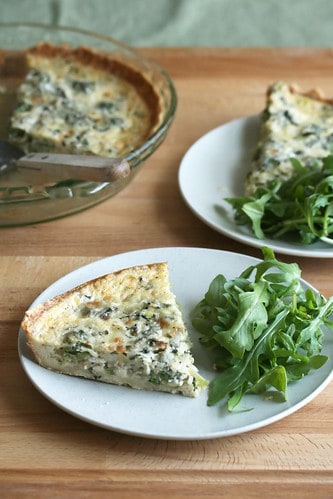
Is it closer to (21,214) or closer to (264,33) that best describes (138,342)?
(21,214)

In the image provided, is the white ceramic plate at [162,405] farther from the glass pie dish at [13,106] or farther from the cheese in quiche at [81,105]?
the cheese in quiche at [81,105]

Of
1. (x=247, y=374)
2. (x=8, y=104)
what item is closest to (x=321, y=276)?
(x=247, y=374)

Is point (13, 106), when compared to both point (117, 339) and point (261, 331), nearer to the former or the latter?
point (117, 339)

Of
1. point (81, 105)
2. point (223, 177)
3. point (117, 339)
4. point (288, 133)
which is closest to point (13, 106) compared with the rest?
point (81, 105)

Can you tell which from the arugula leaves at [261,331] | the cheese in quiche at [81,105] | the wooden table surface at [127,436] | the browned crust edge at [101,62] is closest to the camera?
the wooden table surface at [127,436]

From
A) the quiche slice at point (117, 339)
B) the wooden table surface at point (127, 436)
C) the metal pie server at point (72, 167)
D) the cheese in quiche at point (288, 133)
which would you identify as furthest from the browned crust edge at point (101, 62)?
the quiche slice at point (117, 339)

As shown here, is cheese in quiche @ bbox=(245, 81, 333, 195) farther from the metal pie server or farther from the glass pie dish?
the metal pie server
